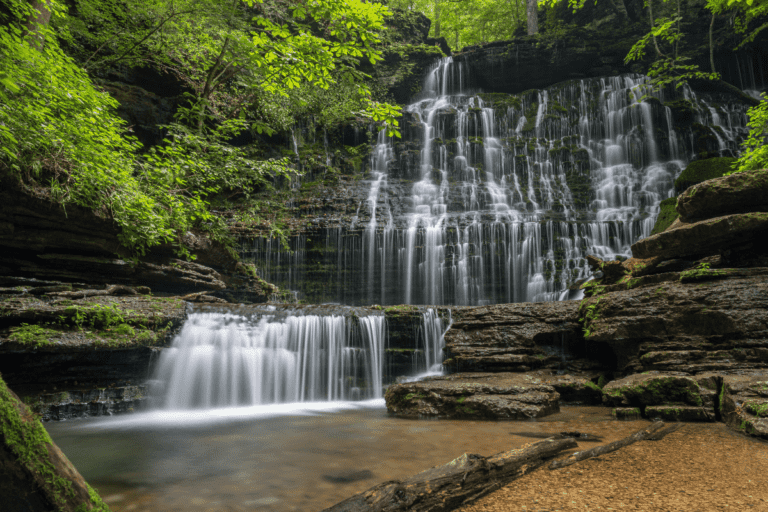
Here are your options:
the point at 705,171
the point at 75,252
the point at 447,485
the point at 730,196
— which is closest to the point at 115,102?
the point at 75,252

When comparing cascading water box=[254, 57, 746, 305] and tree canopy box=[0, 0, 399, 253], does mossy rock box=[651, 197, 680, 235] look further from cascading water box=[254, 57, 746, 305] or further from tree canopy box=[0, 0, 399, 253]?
tree canopy box=[0, 0, 399, 253]

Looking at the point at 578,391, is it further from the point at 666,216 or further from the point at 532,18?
the point at 532,18

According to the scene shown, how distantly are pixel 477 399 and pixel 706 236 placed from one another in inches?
183

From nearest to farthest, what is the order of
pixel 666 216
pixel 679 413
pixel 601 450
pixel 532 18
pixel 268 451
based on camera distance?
1. pixel 601 450
2. pixel 268 451
3. pixel 679 413
4. pixel 666 216
5. pixel 532 18

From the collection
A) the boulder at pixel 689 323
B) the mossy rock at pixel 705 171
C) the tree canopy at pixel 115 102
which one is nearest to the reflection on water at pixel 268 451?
the boulder at pixel 689 323

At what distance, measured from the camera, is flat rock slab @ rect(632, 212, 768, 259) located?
19.2 ft

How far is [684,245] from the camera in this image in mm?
6680

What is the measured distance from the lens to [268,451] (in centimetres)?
444

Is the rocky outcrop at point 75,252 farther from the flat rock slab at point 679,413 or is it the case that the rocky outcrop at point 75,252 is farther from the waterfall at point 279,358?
the flat rock slab at point 679,413

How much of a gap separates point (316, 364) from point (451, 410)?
12.1 ft

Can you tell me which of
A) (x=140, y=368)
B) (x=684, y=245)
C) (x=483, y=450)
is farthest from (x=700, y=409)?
(x=140, y=368)

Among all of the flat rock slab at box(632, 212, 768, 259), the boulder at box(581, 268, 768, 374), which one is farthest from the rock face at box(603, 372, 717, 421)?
the flat rock slab at box(632, 212, 768, 259)

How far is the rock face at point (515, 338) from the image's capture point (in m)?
7.68

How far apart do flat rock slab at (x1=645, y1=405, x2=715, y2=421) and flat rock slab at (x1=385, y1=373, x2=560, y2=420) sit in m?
1.31
